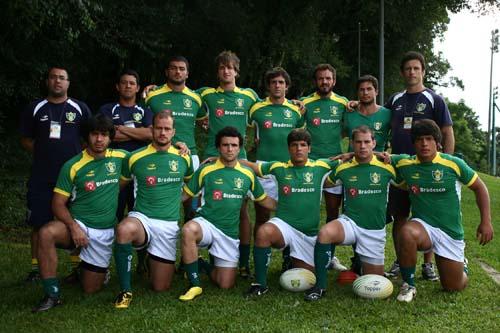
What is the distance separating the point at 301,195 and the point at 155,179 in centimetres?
164

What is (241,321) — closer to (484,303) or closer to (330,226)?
(330,226)

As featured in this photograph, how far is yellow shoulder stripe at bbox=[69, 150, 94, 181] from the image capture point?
5.46m

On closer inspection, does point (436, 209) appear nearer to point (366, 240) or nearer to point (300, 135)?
point (366, 240)

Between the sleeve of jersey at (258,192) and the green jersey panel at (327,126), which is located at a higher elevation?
the green jersey panel at (327,126)

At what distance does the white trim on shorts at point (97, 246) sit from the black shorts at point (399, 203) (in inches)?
129

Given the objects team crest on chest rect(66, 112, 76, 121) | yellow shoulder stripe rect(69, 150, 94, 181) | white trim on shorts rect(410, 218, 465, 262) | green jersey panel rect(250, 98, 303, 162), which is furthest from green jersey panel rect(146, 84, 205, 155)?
white trim on shorts rect(410, 218, 465, 262)

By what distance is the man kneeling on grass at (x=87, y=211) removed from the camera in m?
5.29

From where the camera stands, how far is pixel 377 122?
6371 mm

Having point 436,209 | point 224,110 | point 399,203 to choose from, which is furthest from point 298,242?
point 224,110

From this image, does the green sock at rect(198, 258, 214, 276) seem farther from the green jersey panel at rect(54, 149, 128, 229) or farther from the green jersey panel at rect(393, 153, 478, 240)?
the green jersey panel at rect(393, 153, 478, 240)

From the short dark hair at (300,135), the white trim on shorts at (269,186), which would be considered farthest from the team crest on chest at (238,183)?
the short dark hair at (300,135)

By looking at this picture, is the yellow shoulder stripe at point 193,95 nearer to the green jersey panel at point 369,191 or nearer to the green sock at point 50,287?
the green jersey panel at point 369,191

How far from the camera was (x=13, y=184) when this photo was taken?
1140 centimetres

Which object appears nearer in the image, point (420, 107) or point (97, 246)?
point (97, 246)
